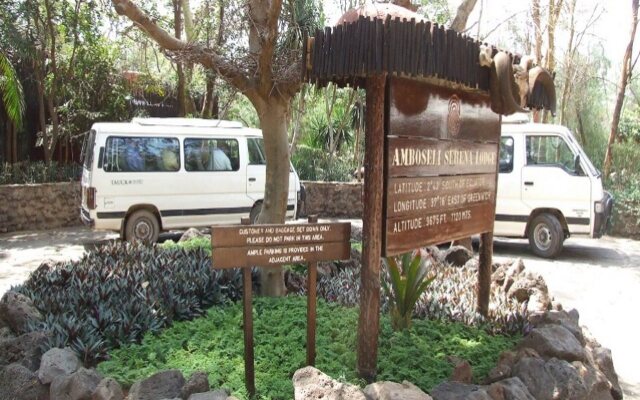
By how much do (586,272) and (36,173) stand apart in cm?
1120

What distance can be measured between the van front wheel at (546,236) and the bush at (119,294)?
625cm

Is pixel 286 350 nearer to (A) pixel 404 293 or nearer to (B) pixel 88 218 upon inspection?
(A) pixel 404 293

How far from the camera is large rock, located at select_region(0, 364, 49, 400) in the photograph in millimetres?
3527

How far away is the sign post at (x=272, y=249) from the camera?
3602mm

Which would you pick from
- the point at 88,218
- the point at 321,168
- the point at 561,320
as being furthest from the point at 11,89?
the point at 561,320

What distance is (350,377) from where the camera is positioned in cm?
383

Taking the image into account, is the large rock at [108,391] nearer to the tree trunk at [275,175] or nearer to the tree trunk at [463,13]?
the tree trunk at [275,175]

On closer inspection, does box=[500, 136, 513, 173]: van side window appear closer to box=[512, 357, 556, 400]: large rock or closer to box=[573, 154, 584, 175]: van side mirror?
box=[573, 154, 584, 175]: van side mirror

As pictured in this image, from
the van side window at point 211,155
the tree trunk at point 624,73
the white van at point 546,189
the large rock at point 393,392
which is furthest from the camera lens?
the tree trunk at point 624,73

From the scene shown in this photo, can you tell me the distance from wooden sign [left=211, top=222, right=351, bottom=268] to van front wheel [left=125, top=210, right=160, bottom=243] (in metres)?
7.01

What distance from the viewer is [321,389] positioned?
10.0 ft

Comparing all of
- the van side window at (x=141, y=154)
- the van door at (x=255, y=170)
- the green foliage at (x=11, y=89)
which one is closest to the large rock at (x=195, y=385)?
the van side window at (x=141, y=154)

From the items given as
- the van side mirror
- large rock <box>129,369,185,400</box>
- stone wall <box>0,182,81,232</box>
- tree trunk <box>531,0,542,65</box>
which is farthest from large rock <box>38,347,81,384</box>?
tree trunk <box>531,0,542,65</box>

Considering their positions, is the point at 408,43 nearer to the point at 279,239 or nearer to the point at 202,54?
the point at 279,239
